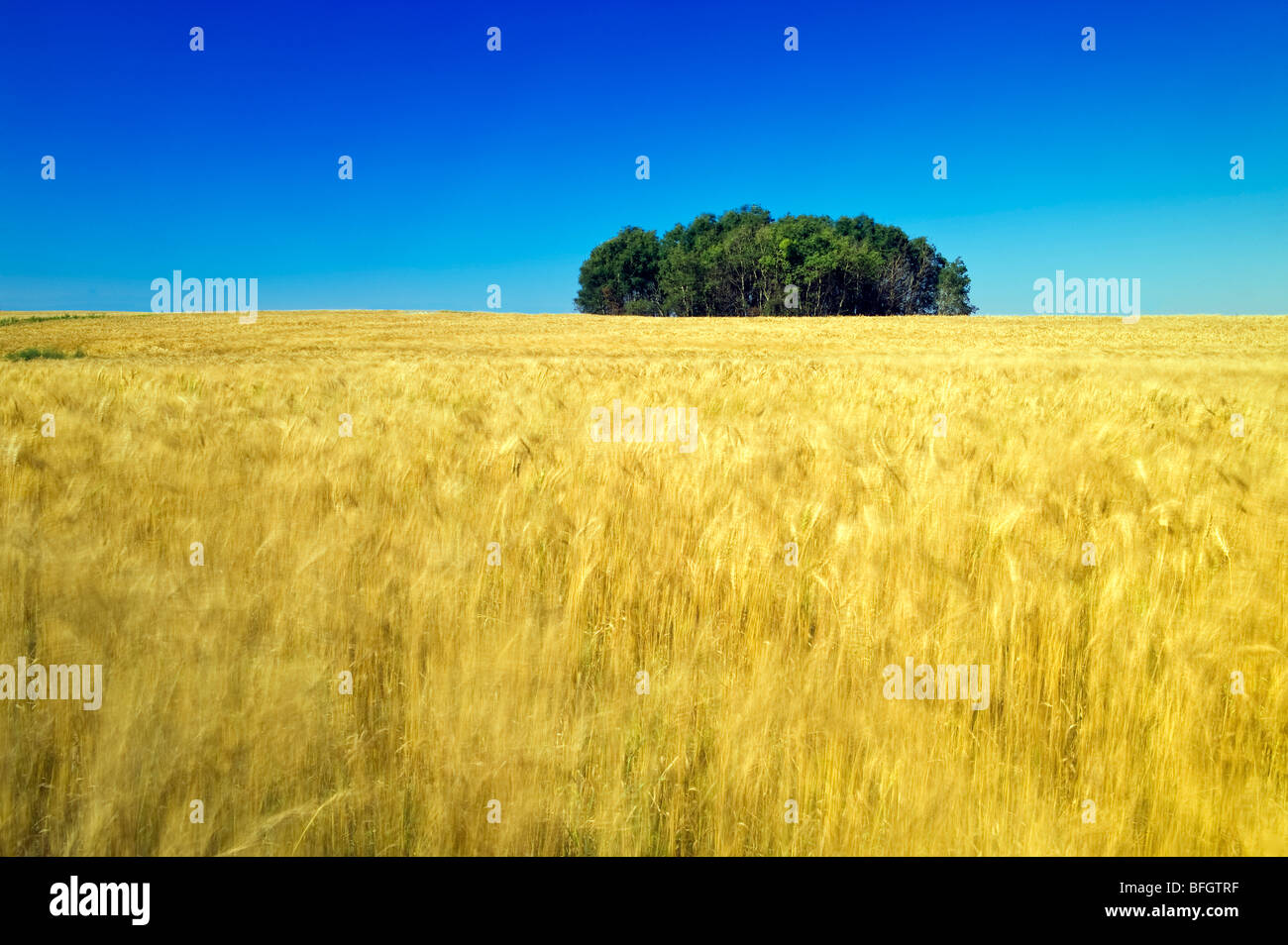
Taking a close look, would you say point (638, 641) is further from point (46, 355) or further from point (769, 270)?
point (769, 270)

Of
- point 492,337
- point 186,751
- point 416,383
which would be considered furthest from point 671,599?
point 492,337

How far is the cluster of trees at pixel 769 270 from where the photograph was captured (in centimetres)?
6625

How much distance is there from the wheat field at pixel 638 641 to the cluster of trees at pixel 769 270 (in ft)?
212

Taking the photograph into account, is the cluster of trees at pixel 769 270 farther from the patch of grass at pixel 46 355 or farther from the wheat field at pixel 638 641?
the wheat field at pixel 638 641

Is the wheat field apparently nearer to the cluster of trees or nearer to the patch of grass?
the patch of grass

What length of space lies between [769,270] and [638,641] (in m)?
68.9

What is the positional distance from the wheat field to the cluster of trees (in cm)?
6462

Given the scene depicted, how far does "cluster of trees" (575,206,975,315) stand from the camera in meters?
66.2

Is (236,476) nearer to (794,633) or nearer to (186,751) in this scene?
(186,751)

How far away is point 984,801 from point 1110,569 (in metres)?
1.56

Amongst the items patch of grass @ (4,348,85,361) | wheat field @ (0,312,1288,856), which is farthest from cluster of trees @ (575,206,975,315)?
wheat field @ (0,312,1288,856)

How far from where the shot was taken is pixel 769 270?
67.0 metres

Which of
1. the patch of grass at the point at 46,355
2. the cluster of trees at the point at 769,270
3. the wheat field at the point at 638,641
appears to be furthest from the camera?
the cluster of trees at the point at 769,270

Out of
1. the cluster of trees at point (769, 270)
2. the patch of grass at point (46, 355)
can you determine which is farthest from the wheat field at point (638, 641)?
the cluster of trees at point (769, 270)
